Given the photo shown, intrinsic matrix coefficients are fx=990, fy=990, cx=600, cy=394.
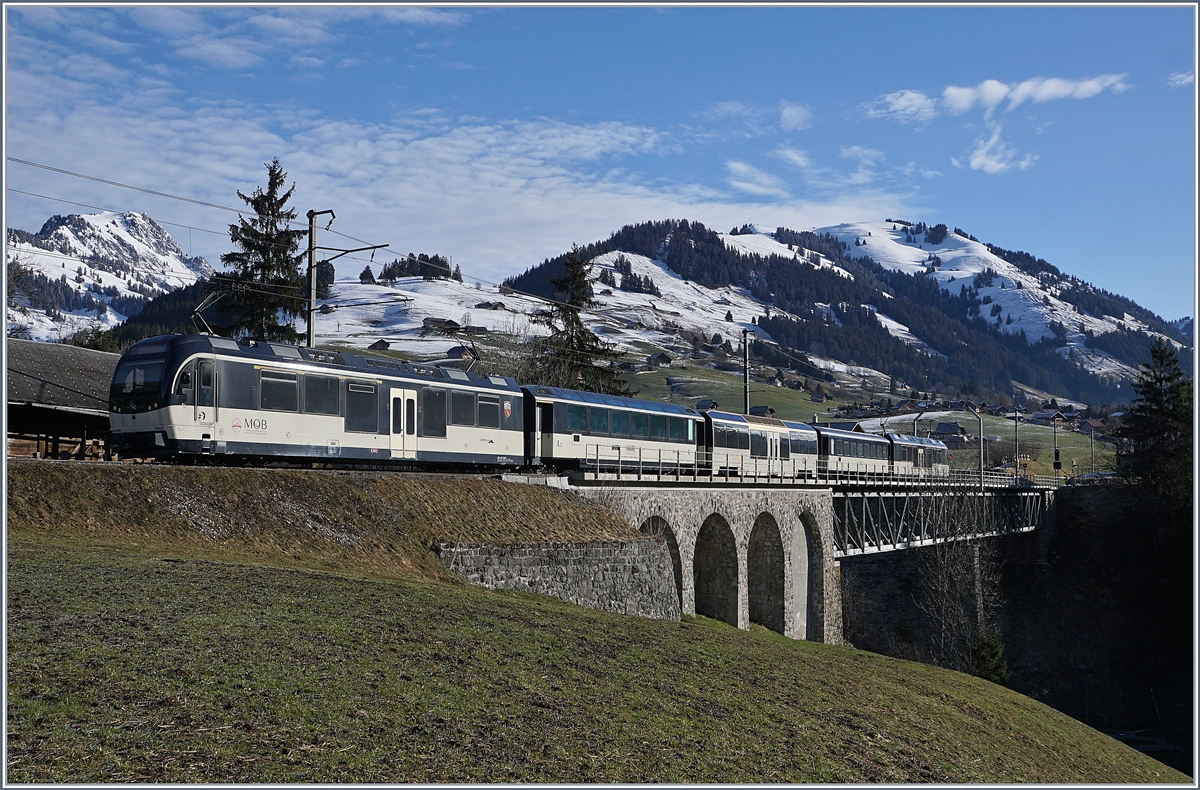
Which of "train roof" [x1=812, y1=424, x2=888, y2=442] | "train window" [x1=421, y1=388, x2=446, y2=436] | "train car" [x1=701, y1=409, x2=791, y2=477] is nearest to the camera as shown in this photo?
"train window" [x1=421, y1=388, x2=446, y2=436]

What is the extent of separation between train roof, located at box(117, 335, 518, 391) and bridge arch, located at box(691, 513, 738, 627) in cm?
1266

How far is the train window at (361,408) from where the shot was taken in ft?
87.1

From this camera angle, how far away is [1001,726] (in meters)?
19.5

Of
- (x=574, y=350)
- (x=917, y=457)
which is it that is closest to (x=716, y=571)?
(x=574, y=350)

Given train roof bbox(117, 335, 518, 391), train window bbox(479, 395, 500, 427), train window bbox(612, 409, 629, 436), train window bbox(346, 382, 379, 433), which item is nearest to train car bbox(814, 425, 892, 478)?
train window bbox(612, 409, 629, 436)

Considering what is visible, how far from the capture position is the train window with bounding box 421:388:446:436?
94.9 ft

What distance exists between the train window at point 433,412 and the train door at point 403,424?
17.6 inches

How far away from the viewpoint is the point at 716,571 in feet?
132

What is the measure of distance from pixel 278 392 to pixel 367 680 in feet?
49.6

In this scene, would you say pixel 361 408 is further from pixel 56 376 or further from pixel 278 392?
pixel 56 376

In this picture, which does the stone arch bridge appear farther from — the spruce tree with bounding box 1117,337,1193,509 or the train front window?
the spruce tree with bounding box 1117,337,1193,509

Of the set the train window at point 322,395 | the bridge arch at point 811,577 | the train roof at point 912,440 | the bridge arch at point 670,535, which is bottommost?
the bridge arch at point 811,577

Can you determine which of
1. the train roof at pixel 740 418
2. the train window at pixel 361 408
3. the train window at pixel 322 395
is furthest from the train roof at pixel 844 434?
the train window at pixel 322 395

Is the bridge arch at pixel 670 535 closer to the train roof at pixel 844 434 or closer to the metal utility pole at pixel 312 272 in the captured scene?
the metal utility pole at pixel 312 272
